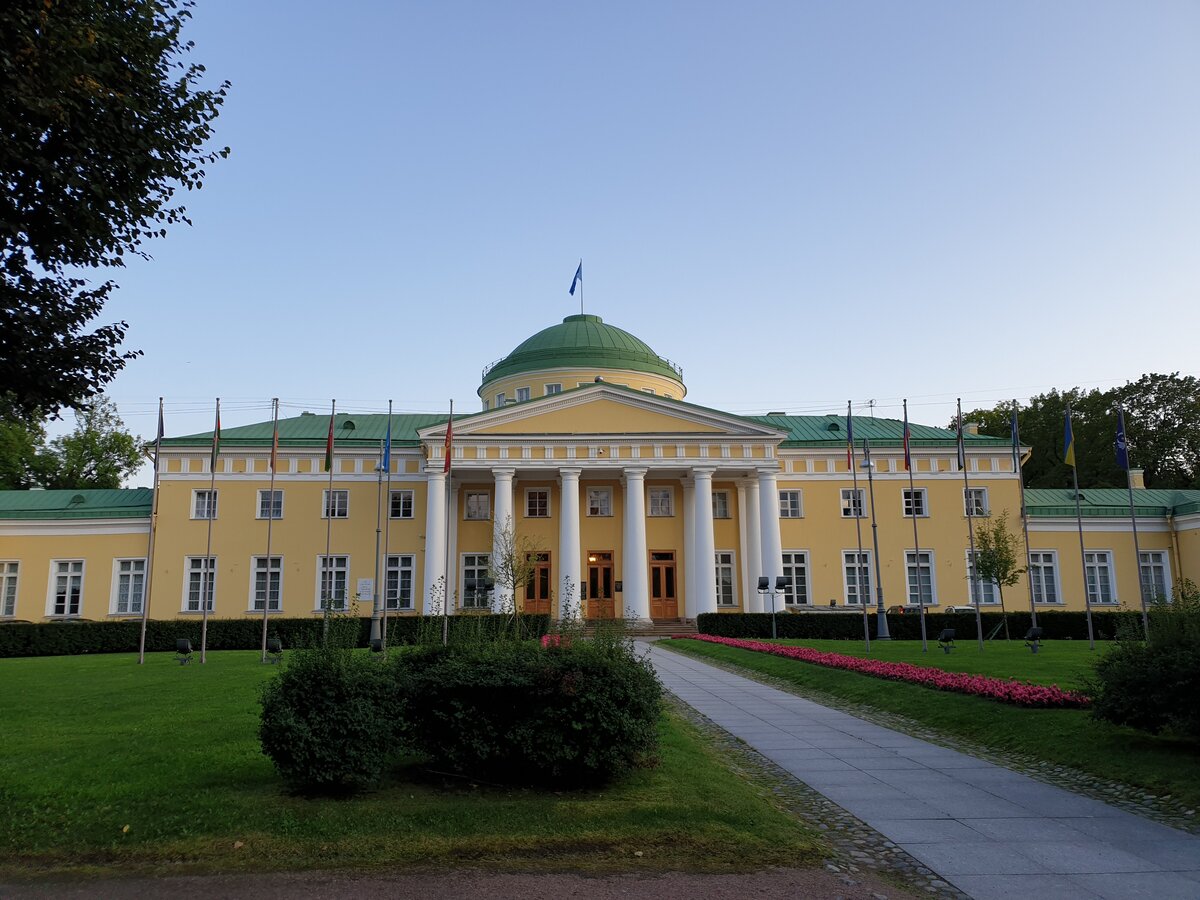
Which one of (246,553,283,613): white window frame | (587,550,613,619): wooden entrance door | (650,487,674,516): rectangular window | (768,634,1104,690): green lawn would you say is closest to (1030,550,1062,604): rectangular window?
(650,487,674,516): rectangular window

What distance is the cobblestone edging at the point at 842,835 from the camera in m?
6.31

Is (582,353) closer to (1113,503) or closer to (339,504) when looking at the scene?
(339,504)

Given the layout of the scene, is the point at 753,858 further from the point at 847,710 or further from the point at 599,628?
the point at 847,710

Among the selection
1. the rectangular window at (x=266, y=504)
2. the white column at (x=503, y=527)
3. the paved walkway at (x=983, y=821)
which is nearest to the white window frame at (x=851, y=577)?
the white column at (x=503, y=527)

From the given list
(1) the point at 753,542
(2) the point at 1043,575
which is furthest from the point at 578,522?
(2) the point at 1043,575

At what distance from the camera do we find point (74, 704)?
45.3ft

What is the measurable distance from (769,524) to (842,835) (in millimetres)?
31854

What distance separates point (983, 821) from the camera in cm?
780

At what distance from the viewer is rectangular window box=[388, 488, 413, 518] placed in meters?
41.4

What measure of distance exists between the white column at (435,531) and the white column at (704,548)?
35.6 feet

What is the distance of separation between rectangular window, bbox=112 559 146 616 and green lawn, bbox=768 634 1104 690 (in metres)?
30.5

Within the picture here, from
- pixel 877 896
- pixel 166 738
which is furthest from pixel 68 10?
pixel 877 896

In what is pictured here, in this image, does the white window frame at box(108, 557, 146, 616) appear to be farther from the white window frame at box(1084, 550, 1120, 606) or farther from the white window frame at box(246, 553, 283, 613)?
the white window frame at box(1084, 550, 1120, 606)

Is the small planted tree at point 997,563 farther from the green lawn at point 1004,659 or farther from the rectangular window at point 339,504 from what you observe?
the rectangular window at point 339,504
